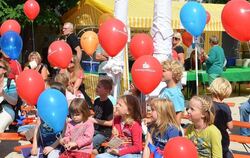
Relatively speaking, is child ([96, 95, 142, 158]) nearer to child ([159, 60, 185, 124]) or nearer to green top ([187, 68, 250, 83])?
child ([159, 60, 185, 124])

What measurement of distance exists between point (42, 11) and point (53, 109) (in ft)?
33.1

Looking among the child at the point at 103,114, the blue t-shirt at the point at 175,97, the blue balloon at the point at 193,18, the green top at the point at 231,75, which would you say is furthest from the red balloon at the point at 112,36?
the green top at the point at 231,75

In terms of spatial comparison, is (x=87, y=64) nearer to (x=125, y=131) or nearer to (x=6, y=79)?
(x=6, y=79)

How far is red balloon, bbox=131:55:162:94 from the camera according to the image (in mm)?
5016

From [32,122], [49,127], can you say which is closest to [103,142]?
[49,127]

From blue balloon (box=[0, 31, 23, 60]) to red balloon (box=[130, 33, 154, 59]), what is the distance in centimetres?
290

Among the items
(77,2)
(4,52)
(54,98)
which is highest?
(77,2)

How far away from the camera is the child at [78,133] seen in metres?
4.60

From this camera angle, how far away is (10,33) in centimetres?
880

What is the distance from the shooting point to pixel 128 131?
184 inches

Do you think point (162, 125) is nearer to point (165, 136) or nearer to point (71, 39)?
point (165, 136)

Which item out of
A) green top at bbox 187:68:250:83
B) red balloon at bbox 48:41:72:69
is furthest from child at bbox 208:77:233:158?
green top at bbox 187:68:250:83

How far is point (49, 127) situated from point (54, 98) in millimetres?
630

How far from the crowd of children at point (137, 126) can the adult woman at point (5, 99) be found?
1.35 m
